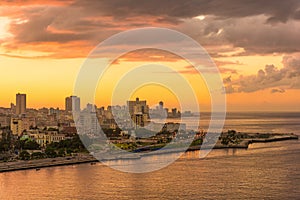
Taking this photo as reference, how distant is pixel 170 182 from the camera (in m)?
8.02

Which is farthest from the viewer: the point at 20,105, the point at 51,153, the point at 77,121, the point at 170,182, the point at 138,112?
the point at 20,105

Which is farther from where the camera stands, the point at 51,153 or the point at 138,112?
the point at 138,112

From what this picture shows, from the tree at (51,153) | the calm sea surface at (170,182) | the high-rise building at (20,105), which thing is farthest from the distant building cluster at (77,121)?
the calm sea surface at (170,182)

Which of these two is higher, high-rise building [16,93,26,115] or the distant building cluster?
high-rise building [16,93,26,115]

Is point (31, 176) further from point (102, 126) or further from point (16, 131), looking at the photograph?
point (102, 126)

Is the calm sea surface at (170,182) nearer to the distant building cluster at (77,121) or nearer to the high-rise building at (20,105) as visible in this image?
the distant building cluster at (77,121)

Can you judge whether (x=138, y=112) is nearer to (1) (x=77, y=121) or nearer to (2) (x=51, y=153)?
(1) (x=77, y=121)

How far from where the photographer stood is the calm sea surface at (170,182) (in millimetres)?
7109

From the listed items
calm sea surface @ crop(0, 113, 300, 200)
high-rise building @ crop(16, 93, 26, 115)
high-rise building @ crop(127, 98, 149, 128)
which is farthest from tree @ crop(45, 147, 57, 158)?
high-rise building @ crop(16, 93, 26, 115)

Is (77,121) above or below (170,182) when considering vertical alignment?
above

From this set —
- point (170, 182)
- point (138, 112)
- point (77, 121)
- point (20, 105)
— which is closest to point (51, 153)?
point (170, 182)

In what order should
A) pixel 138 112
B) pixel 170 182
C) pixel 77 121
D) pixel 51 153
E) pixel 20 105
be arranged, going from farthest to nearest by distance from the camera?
pixel 20 105, pixel 138 112, pixel 77 121, pixel 51 153, pixel 170 182

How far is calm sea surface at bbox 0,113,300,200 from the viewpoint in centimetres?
711

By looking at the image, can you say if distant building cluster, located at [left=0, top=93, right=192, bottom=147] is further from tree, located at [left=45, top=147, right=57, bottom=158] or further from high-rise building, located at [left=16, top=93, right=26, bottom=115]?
tree, located at [left=45, top=147, right=57, bottom=158]
